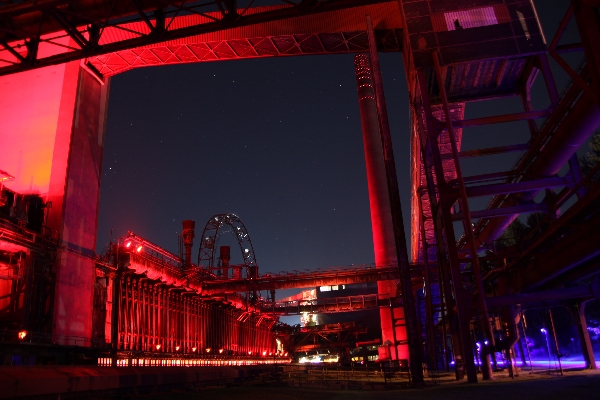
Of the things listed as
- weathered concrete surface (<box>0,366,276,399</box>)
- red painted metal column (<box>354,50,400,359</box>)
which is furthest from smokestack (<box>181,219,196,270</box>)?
red painted metal column (<box>354,50,400,359</box>)

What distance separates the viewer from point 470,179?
74.6 feet

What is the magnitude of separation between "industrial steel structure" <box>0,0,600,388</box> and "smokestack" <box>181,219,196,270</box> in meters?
0.80

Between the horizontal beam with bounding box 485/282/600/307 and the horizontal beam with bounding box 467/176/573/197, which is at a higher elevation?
the horizontal beam with bounding box 467/176/573/197

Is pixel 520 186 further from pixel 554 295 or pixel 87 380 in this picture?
pixel 87 380

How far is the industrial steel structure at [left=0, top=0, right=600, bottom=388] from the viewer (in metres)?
15.6

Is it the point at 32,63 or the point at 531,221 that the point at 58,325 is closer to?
the point at 32,63

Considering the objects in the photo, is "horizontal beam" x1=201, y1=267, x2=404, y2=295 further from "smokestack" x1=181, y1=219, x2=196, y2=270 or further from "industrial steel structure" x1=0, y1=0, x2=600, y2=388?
"smokestack" x1=181, y1=219, x2=196, y2=270

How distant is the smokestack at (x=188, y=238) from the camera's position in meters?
39.5

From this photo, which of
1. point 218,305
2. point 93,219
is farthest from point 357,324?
point 93,219

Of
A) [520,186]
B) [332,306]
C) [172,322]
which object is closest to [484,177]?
[520,186]

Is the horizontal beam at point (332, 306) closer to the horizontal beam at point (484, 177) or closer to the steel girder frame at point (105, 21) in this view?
the horizontal beam at point (484, 177)

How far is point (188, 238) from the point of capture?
40.3m

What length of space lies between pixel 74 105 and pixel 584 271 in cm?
2873

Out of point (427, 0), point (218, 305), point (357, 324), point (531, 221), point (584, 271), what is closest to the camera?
point (584, 271)
